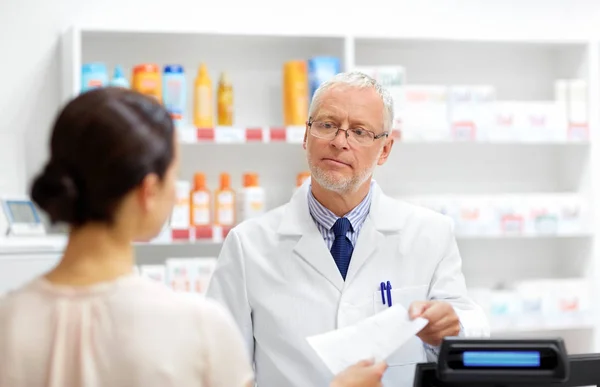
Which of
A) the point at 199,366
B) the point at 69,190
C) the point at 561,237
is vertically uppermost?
the point at 69,190

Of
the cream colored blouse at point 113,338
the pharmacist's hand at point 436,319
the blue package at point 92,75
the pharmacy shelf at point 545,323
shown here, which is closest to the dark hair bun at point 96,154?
the cream colored blouse at point 113,338

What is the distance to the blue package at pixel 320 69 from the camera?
4.16 metres

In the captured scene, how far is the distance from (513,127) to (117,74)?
78.7 inches

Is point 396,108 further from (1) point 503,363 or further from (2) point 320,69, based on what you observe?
(1) point 503,363

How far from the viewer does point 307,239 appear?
2316 mm

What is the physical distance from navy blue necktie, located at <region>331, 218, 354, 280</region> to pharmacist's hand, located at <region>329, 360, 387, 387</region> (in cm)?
67

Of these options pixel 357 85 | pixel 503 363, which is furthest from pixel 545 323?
pixel 503 363

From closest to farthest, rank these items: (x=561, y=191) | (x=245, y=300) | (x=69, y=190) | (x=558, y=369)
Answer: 1. (x=69, y=190)
2. (x=558, y=369)
3. (x=245, y=300)
4. (x=561, y=191)

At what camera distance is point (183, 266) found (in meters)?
3.97

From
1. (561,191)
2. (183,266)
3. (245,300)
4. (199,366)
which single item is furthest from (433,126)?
(199,366)

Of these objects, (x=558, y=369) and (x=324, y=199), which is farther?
(x=324, y=199)

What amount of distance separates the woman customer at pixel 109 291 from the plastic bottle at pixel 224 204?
284 centimetres

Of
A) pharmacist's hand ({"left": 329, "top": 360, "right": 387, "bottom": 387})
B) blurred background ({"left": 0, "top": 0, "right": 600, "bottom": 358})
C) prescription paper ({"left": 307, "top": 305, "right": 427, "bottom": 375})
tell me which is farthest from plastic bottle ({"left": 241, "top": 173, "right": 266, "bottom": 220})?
pharmacist's hand ({"left": 329, "top": 360, "right": 387, "bottom": 387})

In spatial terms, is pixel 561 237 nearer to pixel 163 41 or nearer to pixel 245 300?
pixel 163 41
